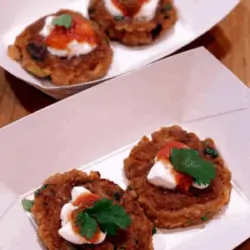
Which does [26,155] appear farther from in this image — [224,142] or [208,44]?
[208,44]

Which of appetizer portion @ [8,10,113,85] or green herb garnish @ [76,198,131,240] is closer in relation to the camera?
green herb garnish @ [76,198,131,240]

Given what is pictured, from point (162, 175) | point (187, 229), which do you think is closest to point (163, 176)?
point (162, 175)

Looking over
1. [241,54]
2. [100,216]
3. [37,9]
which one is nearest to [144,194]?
[100,216]

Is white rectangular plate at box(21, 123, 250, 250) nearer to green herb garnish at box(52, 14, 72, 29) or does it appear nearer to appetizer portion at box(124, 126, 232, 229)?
appetizer portion at box(124, 126, 232, 229)

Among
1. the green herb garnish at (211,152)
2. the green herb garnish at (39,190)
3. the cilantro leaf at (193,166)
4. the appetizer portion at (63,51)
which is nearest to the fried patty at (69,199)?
the green herb garnish at (39,190)

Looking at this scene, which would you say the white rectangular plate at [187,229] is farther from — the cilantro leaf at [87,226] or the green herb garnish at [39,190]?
the cilantro leaf at [87,226]

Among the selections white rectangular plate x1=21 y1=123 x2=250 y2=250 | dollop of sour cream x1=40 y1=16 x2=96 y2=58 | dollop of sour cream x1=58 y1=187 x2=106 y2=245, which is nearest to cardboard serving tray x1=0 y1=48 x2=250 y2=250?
white rectangular plate x1=21 y1=123 x2=250 y2=250
